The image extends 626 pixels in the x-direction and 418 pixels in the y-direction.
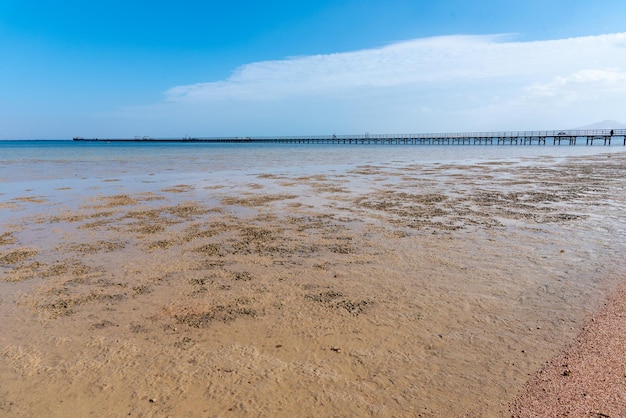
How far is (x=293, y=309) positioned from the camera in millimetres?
5020

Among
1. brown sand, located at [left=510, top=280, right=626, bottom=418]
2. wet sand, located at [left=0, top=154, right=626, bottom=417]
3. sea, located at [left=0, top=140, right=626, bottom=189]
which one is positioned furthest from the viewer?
sea, located at [left=0, top=140, right=626, bottom=189]

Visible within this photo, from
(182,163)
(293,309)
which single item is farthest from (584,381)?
(182,163)

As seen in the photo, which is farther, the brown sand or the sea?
the sea

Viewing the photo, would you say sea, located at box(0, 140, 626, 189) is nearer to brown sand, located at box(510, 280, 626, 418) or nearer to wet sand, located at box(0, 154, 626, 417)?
wet sand, located at box(0, 154, 626, 417)

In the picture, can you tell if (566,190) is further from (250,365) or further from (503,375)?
(250,365)

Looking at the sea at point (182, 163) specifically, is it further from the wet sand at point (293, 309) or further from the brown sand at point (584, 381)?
the brown sand at point (584, 381)

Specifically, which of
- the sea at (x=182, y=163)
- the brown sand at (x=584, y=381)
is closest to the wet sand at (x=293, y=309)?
the brown sand at (x=584, y=381)

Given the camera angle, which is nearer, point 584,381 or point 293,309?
point 584,381

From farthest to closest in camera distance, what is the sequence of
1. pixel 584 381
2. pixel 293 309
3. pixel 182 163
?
1. pixel 182 163
2. pixel 293 309
3. pixel 584 381

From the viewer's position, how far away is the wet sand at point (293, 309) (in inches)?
135

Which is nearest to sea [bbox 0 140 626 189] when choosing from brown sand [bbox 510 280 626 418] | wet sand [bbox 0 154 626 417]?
wet sand [bbox 0 154 626 417]

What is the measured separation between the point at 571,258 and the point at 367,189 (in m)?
10.0

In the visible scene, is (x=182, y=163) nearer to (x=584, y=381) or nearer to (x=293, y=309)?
(x=293, y=309)

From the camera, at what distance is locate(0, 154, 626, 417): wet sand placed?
3.43 m
